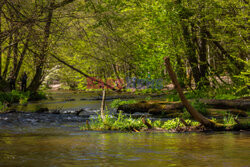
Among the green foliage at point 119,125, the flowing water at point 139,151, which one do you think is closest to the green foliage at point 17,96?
the green foliage at point 119,125

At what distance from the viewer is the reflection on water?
5816mm

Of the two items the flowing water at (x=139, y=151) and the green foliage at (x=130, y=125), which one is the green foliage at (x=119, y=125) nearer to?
the green foliage at (x=130, y=125)

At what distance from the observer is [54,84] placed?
2422 inches

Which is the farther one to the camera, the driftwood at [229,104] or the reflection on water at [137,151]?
the driftwood at [229,104]

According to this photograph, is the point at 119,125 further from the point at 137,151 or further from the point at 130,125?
the point at 137,151

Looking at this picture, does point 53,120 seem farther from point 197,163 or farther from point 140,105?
Result: point 197,163

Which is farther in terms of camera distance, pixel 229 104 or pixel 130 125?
pixel 229 104

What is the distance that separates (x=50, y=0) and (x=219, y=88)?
1425 centimetres

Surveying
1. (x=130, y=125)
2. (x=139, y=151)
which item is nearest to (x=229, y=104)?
(x=130, y=125)

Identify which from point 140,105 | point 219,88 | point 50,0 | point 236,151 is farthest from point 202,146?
point 219,88

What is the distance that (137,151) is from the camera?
6.96 metres

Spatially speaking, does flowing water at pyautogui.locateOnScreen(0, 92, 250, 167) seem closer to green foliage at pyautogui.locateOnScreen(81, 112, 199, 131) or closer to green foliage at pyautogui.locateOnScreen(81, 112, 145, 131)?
green foliage at pyautogui.locateOnScreen(81, 112, 199, 131)

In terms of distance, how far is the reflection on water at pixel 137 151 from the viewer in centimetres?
582

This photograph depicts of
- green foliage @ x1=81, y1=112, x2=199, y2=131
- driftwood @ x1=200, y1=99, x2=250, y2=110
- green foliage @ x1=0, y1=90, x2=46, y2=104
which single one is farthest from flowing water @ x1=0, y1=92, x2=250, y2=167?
green foliage @ x1=0, y1=90, x2=46, y2=104
